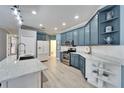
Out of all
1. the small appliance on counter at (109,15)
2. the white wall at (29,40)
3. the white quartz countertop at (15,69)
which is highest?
the small appliance on counter at (109,15)

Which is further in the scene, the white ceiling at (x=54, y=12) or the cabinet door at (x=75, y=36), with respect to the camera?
the cabinet door at (x=75, y=36)

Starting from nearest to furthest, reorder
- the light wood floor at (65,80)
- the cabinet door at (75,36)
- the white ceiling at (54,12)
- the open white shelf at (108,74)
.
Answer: the open white shelf at (108,74), the light wood floor at (65,80), the white ceiling at (54,12), the cabinet door at (75,36)

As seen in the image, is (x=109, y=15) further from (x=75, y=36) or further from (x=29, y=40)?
(x=29, y=40)

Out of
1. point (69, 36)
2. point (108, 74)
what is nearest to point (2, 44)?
point (69, 36)

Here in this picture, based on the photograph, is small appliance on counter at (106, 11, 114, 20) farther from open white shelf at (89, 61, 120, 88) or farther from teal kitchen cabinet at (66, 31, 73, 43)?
teal kitchen cabinet at (66, 31, 73, 43)

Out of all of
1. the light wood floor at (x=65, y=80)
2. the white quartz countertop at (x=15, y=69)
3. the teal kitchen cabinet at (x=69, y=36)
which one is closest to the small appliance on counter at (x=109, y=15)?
the light wood floor at (x=65, y=80)

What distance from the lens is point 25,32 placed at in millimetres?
6594

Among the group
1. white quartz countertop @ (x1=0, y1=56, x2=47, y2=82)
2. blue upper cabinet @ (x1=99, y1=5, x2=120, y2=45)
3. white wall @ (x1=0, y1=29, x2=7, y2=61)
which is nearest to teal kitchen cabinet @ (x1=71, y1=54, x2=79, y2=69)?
blue upper cabinet @ (x1=99, y1=5, x2=120, y2=45)

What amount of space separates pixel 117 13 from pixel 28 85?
2682 millimetres

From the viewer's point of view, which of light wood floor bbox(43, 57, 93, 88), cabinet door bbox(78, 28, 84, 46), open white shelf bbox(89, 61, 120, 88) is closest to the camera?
open white shelf bbox(89, 61, 120, 88)

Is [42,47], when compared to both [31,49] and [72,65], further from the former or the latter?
[72,65]

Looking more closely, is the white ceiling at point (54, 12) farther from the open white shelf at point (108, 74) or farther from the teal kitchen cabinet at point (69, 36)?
the teal kitchen cabinet at point (69, 36)

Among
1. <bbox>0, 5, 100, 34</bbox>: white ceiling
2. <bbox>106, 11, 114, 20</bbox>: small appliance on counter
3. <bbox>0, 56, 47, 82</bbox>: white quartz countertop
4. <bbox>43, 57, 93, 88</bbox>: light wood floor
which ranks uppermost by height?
<bbox>0, 5, 100, 34</bbox>: white ceiling
